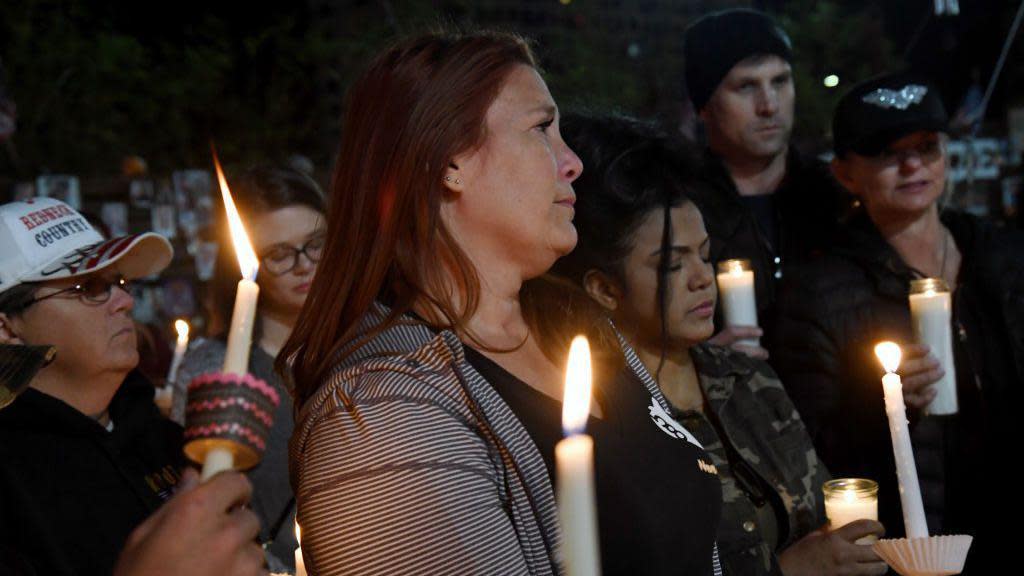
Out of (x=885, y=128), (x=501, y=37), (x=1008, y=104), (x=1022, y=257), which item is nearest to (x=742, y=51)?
(x=885, y=128)

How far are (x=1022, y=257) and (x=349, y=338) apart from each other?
8.61 ft

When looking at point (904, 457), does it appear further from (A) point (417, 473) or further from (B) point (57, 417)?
(B) point (57, 417)

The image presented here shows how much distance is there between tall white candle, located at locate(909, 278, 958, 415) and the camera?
308 centimetres

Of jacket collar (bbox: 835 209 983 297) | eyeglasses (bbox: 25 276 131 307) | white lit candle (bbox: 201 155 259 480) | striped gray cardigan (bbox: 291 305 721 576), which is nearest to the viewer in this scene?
white lit candle (bbox: 201 155 259 480)

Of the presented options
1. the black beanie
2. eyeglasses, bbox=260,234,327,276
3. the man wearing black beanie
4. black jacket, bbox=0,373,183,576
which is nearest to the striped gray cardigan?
black jacket, bbox=0,373,183,576

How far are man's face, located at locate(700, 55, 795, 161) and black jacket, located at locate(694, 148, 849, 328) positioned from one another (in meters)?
0.11

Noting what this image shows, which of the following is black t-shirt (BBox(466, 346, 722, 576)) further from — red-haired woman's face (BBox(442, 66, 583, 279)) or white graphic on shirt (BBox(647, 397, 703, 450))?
red-haired woman's face (BBox(442, 66, 583, 279))

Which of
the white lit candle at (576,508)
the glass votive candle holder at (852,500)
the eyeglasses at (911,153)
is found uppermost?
the eyeglasses at (911,153)

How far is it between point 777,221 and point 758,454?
139cm

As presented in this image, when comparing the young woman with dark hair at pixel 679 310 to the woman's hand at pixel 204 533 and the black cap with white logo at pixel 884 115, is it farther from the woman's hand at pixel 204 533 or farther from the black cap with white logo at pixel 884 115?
the woman's hand at pixel 204 533

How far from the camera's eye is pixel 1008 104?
10336 millimetres

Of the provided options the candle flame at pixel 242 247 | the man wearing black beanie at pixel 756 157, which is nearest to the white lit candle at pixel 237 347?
the candle flame at pixel 242 247

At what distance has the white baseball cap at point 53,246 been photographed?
289 cm

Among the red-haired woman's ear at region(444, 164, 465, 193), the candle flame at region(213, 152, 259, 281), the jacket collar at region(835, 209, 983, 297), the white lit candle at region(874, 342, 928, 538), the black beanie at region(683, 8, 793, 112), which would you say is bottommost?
the white lit candle at region(874, 342, 928, 538)
